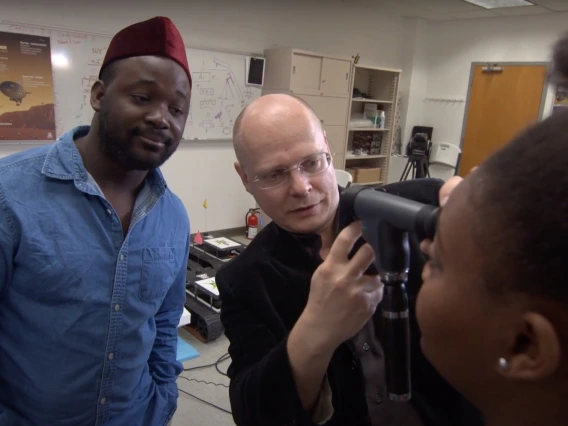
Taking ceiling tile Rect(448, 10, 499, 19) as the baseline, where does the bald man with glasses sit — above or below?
below

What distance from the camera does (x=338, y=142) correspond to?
188 inches

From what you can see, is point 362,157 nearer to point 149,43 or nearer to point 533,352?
point 149,43

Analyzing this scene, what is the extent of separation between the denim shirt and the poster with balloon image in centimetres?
232

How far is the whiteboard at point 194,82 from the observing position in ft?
10.4

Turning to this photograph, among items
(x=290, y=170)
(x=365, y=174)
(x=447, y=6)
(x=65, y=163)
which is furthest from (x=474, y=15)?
(x=65, y=163)

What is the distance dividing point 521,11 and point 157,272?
560cm

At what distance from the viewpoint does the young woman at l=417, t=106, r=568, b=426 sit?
1.20 feet

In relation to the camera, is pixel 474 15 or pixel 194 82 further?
pixel 474 15

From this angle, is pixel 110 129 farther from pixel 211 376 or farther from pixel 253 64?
pixel 253 64

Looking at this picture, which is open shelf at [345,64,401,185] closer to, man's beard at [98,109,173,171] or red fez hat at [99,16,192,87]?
red fez hat at [99,16,192,87]

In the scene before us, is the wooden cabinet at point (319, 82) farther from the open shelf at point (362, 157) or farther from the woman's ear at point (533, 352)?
the woman's ear at point (533, 352)

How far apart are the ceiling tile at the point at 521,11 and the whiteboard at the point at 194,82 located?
3.14 meters

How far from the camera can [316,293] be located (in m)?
0.64

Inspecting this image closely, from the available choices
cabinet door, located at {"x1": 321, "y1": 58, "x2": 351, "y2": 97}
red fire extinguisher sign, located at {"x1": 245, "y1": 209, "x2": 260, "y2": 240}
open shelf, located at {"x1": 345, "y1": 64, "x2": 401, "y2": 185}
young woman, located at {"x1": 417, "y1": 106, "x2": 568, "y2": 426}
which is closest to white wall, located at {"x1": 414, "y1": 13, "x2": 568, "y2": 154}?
open shelf, located at {"x1": 345, "y1": 64, "x2": 401, "y2": 185}
